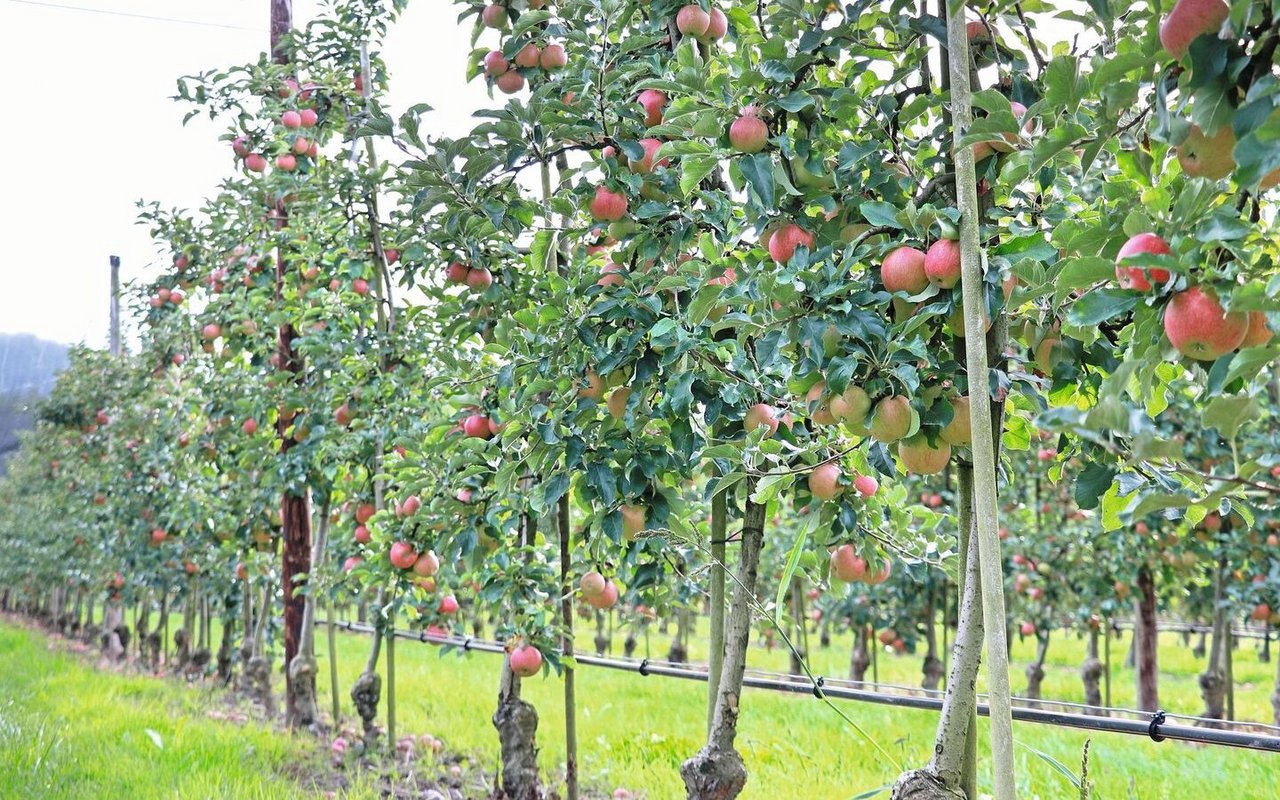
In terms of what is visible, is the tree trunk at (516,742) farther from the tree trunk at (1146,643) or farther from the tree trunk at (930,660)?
the tree trunk at (1146,643)

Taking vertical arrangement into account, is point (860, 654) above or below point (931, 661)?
below

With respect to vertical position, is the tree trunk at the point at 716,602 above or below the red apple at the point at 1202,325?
below

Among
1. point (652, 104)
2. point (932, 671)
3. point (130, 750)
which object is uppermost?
point (652, 104)

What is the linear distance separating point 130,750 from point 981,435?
4257 mm

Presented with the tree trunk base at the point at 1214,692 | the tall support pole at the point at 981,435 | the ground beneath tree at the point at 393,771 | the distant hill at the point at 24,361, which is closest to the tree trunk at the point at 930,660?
the tree trunk base at the point at 1214,692

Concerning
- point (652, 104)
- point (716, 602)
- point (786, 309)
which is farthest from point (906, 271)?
point (716, 602)

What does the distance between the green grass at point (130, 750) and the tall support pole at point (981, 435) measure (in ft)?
9.18

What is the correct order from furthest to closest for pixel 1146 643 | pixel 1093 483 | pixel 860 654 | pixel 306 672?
pixel 860 654
pixel 1146 643
pixel 306 672
pixel 1093 483

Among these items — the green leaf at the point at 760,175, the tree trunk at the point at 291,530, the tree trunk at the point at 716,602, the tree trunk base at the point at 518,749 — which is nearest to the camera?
the green leaf at the point at 760,175

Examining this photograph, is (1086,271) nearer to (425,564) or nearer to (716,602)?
(716,602)

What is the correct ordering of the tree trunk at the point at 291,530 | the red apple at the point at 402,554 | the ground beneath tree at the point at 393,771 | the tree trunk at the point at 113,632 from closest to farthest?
the red apple at the point at 402,554, the ground beneath tree at the point at 393,771, the tree trunk at the point at 291,530, the tree trunk at the point at 113,632

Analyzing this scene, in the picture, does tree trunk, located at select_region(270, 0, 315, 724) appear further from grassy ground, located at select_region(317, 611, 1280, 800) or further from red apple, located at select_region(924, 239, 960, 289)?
red apple, located at select_region(924, 239, 960, 289)

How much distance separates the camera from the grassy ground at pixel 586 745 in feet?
10.4

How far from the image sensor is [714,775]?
76.7 inches
